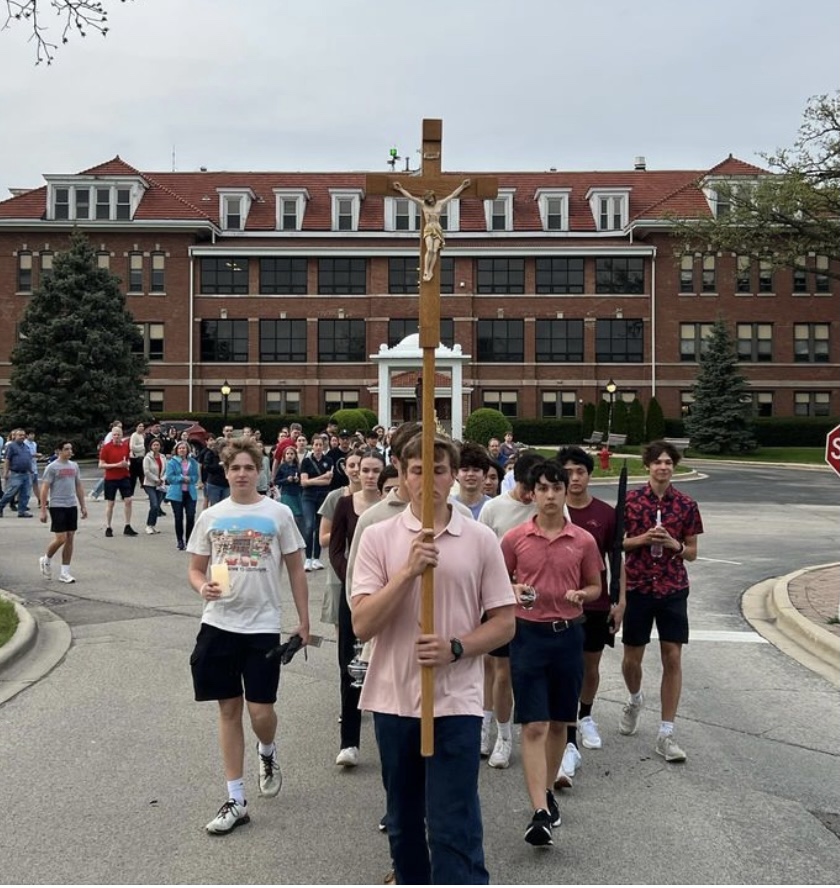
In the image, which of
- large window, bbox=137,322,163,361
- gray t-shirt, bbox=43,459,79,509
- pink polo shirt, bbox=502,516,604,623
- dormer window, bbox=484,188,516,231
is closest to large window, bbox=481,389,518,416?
dormer window, bbox=484,188,516,231

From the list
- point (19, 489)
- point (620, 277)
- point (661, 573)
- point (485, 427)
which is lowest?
point (19, 489)

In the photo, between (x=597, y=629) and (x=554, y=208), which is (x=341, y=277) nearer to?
(x=554, y=208)

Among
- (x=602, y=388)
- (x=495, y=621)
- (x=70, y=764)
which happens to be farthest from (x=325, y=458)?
(x=602, y=388)

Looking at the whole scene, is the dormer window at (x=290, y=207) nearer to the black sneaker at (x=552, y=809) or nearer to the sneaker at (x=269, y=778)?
the sneaker at (x=269, y=778)

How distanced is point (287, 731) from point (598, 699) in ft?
8.24

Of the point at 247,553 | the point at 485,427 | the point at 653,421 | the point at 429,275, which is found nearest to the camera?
the point at 429,275

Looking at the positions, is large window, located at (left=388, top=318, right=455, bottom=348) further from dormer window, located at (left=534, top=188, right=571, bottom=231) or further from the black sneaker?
the black sneaker

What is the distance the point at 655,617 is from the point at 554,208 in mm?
49696

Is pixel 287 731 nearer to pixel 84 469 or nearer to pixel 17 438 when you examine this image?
pixel 17 438

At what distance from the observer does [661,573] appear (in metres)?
6.03

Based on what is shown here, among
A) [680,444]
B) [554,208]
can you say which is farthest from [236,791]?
[554,208]

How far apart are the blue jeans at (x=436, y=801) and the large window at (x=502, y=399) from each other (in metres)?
48.7

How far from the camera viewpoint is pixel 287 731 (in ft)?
20.8

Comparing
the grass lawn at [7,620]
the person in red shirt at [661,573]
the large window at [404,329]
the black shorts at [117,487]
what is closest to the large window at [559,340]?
the large window at [404,329]
